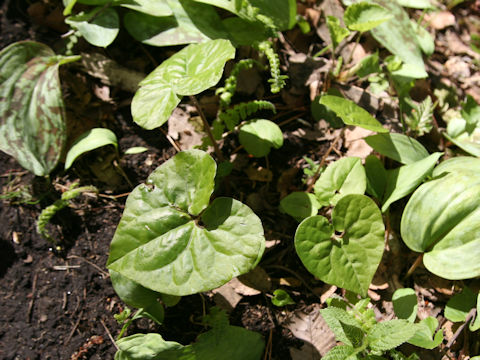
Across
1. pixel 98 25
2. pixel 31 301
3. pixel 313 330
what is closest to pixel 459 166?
pixel 313 330

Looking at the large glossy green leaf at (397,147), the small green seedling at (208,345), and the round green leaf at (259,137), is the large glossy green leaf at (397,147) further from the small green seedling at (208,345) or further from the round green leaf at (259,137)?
the small green seedling at (208,345)

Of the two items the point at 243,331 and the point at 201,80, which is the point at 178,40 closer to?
the point at 201,80

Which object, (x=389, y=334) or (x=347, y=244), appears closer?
(x=389, y=334)

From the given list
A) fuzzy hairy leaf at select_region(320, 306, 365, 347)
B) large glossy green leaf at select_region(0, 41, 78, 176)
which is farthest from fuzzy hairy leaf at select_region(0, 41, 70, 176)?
fuzzy hairy leaf at select_region(320, 306, 365, 347)

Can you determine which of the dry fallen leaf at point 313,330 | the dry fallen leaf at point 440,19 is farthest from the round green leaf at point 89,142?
the dry fallen leaf at point 440,19

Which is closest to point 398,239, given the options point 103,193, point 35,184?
point 103,193

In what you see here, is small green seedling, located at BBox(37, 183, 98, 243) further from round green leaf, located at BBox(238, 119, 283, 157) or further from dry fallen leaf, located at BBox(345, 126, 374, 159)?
dry fallen leaf, located at BBox(345, 126, 374, 159)

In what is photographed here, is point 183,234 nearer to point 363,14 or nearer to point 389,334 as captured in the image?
point 389,334
